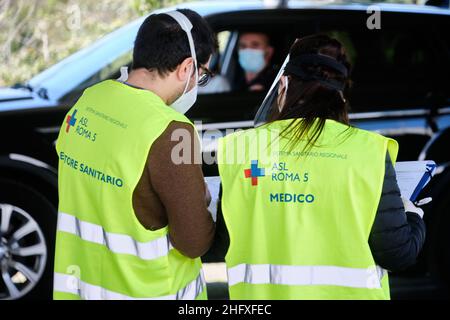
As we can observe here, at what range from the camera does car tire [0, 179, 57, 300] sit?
445cm

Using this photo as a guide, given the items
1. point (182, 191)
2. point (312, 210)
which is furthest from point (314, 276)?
point (182, 191)

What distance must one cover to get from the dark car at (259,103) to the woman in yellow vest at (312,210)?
214 cm

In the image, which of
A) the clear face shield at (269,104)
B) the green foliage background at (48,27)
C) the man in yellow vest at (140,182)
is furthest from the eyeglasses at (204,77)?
the green foliage background at (48,27)

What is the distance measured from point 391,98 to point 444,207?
75cm

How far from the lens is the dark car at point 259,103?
14.7 feet

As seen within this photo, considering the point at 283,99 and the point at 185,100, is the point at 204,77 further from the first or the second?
the point at 283,99

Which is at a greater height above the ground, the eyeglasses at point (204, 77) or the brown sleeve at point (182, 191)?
the eyeglasses at point (204, 77)

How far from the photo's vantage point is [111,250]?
92.3 inches

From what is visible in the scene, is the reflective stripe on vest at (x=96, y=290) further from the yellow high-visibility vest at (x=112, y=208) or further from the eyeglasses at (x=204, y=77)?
the eyeglasses at (x=204, y=77)

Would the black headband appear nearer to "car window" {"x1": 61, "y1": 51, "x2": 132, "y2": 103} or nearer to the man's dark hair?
the man's dark hair

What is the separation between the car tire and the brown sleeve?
2320 mm

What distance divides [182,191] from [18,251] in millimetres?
2483

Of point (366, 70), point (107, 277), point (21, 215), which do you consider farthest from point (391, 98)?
point (107, 277)
